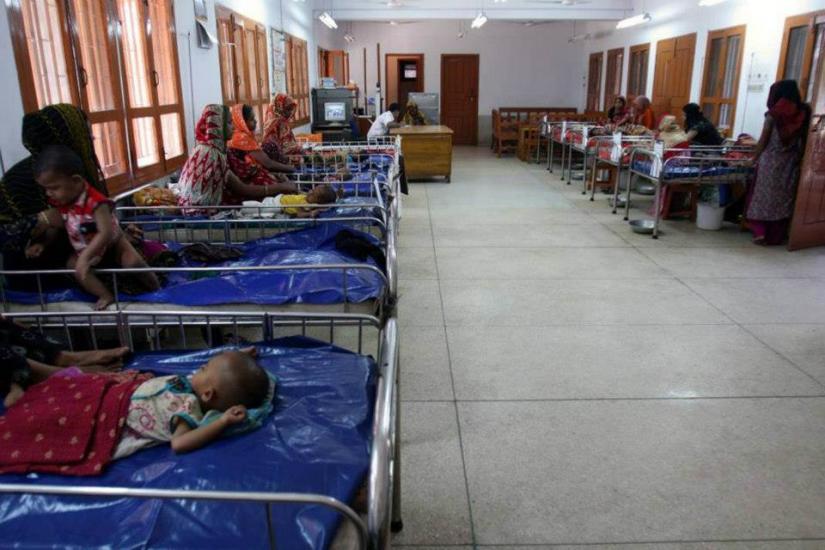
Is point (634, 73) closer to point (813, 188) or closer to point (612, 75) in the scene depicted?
point (612, 75)

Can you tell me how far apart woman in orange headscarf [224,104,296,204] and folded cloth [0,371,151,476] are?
340 cm

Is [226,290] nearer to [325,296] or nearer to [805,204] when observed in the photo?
[325,296]

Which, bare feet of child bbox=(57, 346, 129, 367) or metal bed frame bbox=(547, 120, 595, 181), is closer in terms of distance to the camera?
bare feet of child bbox=(57, 346, 129, 367)

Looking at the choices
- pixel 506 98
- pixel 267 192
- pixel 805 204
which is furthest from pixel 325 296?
pixel 506 98

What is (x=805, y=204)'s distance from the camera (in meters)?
5.64

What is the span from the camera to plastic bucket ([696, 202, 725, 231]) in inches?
257

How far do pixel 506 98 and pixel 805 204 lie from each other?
10.6 meters

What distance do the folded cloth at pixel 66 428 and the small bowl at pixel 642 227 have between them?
5710 mm

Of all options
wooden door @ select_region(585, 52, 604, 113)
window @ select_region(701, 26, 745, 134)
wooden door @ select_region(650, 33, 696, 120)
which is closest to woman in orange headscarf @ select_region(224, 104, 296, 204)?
window @ select_region(701, 26, 745, 134)

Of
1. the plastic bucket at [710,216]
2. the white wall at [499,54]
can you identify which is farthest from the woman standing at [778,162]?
the white wall at [499,54]

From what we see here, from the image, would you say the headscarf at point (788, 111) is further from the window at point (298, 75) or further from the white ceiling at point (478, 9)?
the white ceiling at point (478, 9)

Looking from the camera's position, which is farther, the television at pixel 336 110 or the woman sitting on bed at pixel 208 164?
the television at pixel 336 110

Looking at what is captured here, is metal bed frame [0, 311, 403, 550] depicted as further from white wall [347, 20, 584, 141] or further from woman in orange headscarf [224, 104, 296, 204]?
white wall [347, 20, 584, 141]

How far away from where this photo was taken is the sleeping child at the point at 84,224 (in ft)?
8.40
